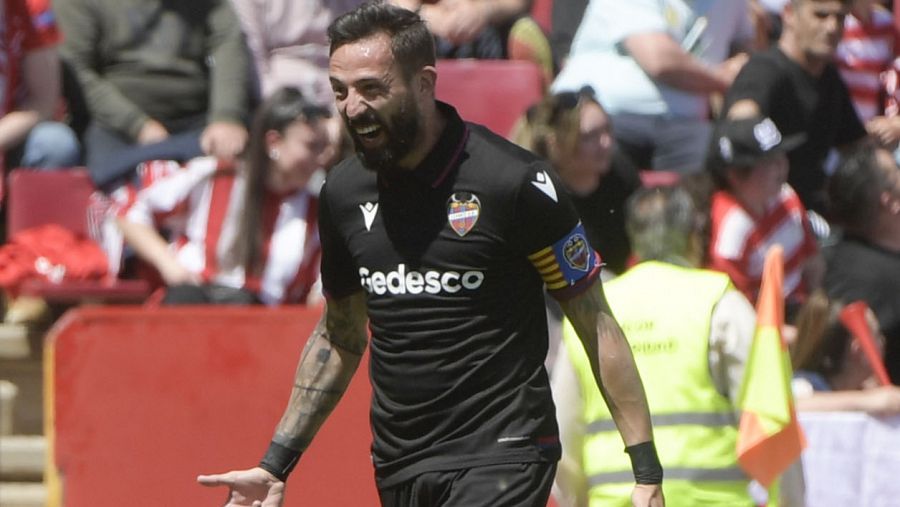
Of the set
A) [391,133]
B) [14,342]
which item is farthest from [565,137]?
[391,133]

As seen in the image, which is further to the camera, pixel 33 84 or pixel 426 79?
pixel 33 84

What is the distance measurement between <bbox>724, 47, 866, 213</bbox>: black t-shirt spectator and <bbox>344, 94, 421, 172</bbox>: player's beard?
12.4 ft

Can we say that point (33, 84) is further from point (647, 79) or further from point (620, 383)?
point (620, 383)

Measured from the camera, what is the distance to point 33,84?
7.51 m

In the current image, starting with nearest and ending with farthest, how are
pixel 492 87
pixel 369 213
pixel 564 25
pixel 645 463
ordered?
pixel 645 463
pixel 369 213
pixel 492 87
pixel 564 25

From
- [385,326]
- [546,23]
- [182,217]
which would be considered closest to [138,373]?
[182,217]

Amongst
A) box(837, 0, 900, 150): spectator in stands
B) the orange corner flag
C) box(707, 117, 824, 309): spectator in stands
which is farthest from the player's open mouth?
box(837, 0, 900, 150): spectator in stands

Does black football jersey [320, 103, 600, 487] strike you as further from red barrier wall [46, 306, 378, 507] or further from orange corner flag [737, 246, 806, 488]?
A: red barrier wall [46, 306, 378, 507]

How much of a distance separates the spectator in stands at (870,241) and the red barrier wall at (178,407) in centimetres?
210

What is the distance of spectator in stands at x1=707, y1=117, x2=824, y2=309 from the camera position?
7.05m

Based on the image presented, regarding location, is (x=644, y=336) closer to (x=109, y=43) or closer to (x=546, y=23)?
(x=109, y=43)

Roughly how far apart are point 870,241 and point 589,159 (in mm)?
1321

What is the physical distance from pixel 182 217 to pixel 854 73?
3.55m

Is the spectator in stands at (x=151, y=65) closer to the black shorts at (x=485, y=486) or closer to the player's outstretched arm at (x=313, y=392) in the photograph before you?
the player's outstretched arm at (x=313, y=392)
